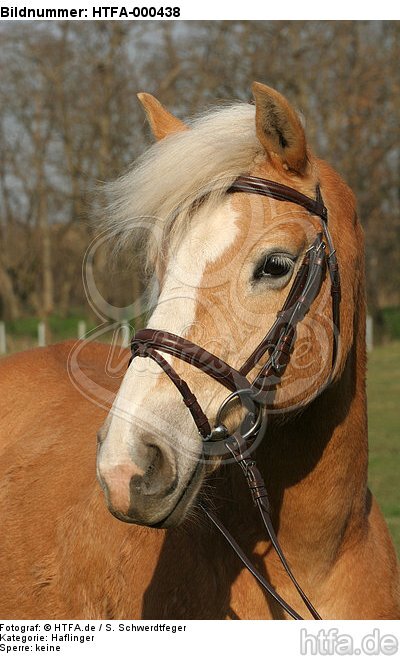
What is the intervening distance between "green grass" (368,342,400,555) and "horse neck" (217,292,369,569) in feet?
12.5

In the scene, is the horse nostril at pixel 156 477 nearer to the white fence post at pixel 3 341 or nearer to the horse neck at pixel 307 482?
the horse neck at pixel 307 482

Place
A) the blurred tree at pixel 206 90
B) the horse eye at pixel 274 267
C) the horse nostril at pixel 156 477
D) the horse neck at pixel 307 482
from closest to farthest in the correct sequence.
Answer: the horse nostril at pixel 156 477, the horse eye at pixel 274 267, the horse neck at pixel 307 482, the blurred tree at pixel 206 90

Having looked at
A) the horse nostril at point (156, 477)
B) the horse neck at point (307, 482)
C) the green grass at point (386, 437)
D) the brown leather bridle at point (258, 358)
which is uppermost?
the brown leather bridle at point (258, 358)

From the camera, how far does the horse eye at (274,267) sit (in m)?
2.64

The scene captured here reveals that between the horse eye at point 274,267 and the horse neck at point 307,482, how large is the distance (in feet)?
1.83

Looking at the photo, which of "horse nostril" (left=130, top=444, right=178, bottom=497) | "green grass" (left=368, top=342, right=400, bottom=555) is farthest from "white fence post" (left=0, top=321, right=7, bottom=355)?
"horse nostril" (left=130, top=444, right=178, bottom=497)

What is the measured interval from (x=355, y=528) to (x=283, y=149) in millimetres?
1462

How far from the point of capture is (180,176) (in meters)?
2.71

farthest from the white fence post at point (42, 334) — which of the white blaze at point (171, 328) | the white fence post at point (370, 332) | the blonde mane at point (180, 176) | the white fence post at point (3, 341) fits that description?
the white blaze at point (171, 328)

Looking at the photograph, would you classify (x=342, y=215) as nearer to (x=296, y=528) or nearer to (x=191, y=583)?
(x=296, y=528)

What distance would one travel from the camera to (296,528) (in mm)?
2965

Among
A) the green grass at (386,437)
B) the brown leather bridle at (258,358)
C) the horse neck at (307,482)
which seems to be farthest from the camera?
the green grass at (386,437)
